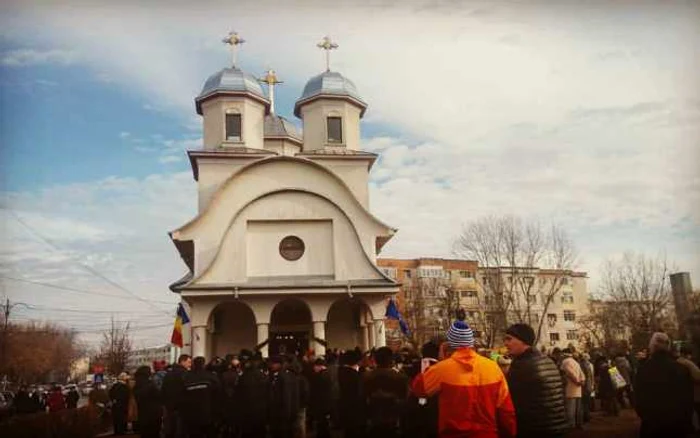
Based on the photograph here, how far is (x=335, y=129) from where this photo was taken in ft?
87.5

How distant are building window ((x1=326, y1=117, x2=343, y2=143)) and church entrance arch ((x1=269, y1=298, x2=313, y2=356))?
7298mm

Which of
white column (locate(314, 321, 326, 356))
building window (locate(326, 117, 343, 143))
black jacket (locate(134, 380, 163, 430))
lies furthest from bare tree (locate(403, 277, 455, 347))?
black jacket (locate(134, 380, 163, 430))

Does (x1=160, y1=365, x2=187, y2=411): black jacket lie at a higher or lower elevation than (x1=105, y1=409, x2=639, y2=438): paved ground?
higher

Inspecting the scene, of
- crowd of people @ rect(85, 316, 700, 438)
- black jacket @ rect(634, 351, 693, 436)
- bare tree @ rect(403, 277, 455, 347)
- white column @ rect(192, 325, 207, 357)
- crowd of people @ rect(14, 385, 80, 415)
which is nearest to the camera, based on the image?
crowd of people @ rect(85, 316, 700, 438)

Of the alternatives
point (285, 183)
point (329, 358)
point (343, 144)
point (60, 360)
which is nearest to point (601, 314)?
point (343, 144)

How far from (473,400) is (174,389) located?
660 centimetres

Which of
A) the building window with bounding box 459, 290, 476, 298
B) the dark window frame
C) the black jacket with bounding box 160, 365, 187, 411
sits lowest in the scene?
the black jacket with bounding box 160, 365, 187, 411

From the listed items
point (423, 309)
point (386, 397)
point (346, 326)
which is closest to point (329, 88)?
point (346, 326)

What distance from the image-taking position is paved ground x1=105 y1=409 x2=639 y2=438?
11773mm

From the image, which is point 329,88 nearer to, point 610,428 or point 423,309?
point 610,428

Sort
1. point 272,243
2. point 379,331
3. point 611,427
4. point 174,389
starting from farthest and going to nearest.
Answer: point 272,243
point 379,331
point 611,427
point 174,389

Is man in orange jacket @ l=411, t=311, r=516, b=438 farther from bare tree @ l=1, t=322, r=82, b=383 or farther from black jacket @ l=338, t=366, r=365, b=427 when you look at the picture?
bare tree @ l=1, t=322, r=82, b=383

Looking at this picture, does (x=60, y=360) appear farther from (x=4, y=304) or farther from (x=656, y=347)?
(x=656, y=347)

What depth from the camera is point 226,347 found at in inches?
934
